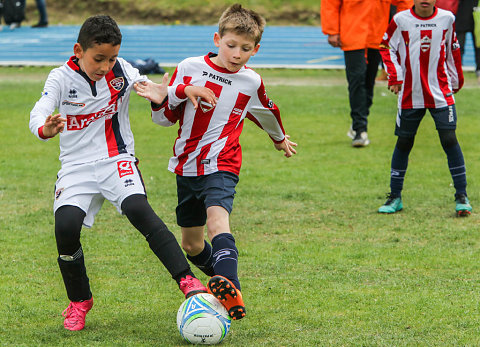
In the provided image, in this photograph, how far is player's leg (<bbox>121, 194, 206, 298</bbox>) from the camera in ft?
14.6

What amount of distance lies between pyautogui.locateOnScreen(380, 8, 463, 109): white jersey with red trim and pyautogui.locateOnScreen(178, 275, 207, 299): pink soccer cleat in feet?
12.1

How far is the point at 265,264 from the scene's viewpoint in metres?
5.95

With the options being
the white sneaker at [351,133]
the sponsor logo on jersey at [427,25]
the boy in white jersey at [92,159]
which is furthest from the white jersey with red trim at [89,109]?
the white sneaker at [351,133]

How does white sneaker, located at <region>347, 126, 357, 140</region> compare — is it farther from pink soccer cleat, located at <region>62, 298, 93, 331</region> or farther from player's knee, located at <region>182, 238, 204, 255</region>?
pink soccer cleat, located at <region>62, 298, 93, 331</region>

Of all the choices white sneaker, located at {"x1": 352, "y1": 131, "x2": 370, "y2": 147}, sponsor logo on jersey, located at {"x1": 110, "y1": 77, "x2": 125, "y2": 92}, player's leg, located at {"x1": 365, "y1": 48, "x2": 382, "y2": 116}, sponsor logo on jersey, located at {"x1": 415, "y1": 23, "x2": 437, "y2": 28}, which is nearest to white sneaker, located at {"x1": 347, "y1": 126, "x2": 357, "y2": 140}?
white sneaker, located at {"x1": 352, "y1": 131, "x2": 370, "y2": 147}

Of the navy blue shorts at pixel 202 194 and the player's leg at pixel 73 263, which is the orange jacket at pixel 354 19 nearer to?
the navy blue shorts at pixel 202 194

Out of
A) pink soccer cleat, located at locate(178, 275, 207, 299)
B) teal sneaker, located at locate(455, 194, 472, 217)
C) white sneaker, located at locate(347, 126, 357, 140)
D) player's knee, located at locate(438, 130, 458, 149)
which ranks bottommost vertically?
white sneaker, located at locate(347, 126, 357, 140)

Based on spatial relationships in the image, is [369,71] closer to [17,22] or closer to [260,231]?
[260,231]

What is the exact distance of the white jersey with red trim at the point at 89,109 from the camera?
4695mm

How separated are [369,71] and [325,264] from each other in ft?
18.4

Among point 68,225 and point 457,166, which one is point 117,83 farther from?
point 457,166

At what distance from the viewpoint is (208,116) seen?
495 centimetres

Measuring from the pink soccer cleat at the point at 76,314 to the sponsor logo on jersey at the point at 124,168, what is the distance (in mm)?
778

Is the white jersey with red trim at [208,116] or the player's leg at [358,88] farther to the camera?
the player's leg at [358,88]
